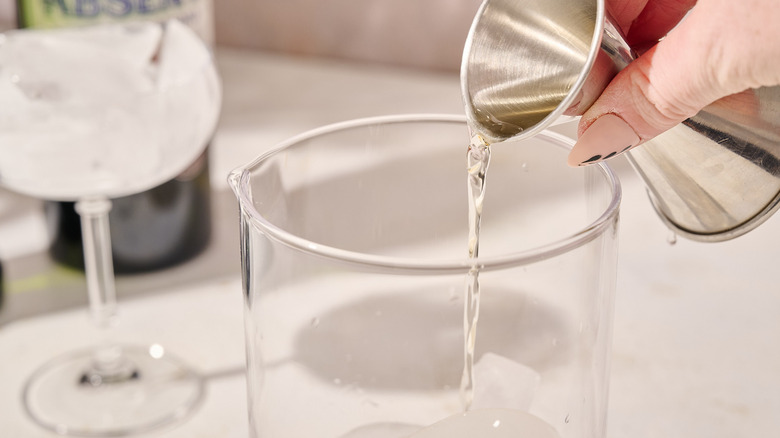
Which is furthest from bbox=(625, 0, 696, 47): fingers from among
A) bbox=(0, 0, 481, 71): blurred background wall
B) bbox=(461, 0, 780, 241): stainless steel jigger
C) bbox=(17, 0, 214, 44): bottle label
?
bbox=(0, 0, 481, 71): blurred background wall

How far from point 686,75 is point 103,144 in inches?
12.8

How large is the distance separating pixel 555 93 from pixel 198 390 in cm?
30

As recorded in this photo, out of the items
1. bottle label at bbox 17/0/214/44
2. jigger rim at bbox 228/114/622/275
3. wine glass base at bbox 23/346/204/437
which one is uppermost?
jigger rim at bbox 228/114/622/275

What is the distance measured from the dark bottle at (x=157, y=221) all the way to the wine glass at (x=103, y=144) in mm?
53

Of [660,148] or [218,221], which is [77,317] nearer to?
[218,221]

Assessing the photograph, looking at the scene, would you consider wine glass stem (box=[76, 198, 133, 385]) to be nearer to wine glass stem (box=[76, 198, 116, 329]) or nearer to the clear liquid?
wine glass stem (box=[76, 198, 116, 329])

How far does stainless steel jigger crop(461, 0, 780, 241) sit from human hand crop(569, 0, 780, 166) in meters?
0.01

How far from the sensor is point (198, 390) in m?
0.56

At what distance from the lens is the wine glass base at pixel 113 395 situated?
533mm

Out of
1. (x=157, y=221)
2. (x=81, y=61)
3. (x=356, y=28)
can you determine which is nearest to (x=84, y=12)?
(x=81, y=61)

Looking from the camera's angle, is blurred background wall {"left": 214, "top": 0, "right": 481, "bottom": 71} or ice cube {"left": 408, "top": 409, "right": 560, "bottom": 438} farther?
blurred background wall {"left": 214, "top": 0, "right": 481, "bottom": 71}

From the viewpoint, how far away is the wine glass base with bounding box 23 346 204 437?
1.75 feet

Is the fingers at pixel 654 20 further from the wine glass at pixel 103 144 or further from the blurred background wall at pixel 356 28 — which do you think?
the blurred background wall at pixel 356 28

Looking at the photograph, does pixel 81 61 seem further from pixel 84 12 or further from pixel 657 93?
pixel 657 93
